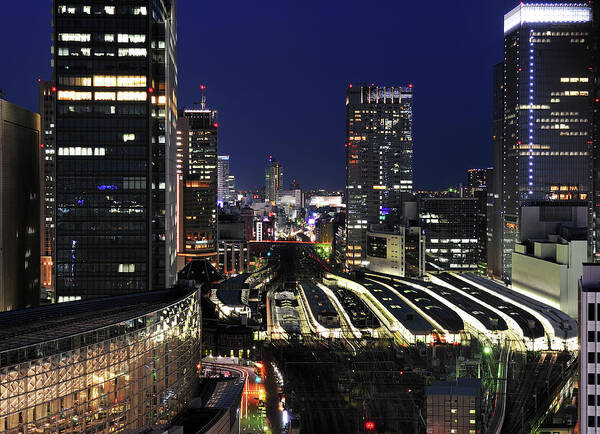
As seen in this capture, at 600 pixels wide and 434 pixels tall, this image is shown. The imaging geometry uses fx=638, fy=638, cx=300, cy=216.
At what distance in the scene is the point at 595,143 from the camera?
52312 mm

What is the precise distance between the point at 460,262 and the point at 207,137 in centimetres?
7197

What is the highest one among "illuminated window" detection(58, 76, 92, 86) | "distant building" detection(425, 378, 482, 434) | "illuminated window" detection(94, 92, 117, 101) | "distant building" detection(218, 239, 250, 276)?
"illuminated window" detection(58, 76, 92, 86)

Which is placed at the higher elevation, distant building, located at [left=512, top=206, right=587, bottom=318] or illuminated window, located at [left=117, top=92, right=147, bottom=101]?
illuminated window, located at [left=117, top=92, right=147, bottom=101]

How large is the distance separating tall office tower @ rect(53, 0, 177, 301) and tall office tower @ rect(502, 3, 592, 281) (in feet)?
215

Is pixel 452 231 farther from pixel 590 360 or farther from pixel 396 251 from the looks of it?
pixel 590 360

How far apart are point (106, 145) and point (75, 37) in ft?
27.7

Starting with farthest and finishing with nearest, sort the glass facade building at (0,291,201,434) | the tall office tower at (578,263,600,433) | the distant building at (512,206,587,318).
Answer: the distant building at (512,206,587,318), the tall office tower at (578,263,600,433), the glass facade building at (0,291,201,434)

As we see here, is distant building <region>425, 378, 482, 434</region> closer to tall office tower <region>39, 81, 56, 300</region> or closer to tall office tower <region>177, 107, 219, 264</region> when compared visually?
tall office tower <region>39, 81, 56, 300</region>

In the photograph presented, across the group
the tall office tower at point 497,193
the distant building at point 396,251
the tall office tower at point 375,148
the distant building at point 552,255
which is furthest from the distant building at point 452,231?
the distant building at point 552,255

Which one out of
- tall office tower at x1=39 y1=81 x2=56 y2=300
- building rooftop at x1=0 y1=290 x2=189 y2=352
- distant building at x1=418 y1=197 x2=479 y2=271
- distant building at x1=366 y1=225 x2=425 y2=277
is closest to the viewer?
building rooftop at x1=0 y1=290 x2=189 y2=352

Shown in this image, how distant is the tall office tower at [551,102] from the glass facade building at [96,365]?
7538cm

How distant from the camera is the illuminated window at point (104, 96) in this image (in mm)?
48312

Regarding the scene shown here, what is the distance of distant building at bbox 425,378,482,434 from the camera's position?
117 feet

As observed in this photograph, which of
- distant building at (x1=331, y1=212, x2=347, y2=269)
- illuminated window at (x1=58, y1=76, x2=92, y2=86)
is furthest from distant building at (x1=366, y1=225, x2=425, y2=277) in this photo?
illuminated window at (x1=58, y1=76, x2=92, y2=86)
